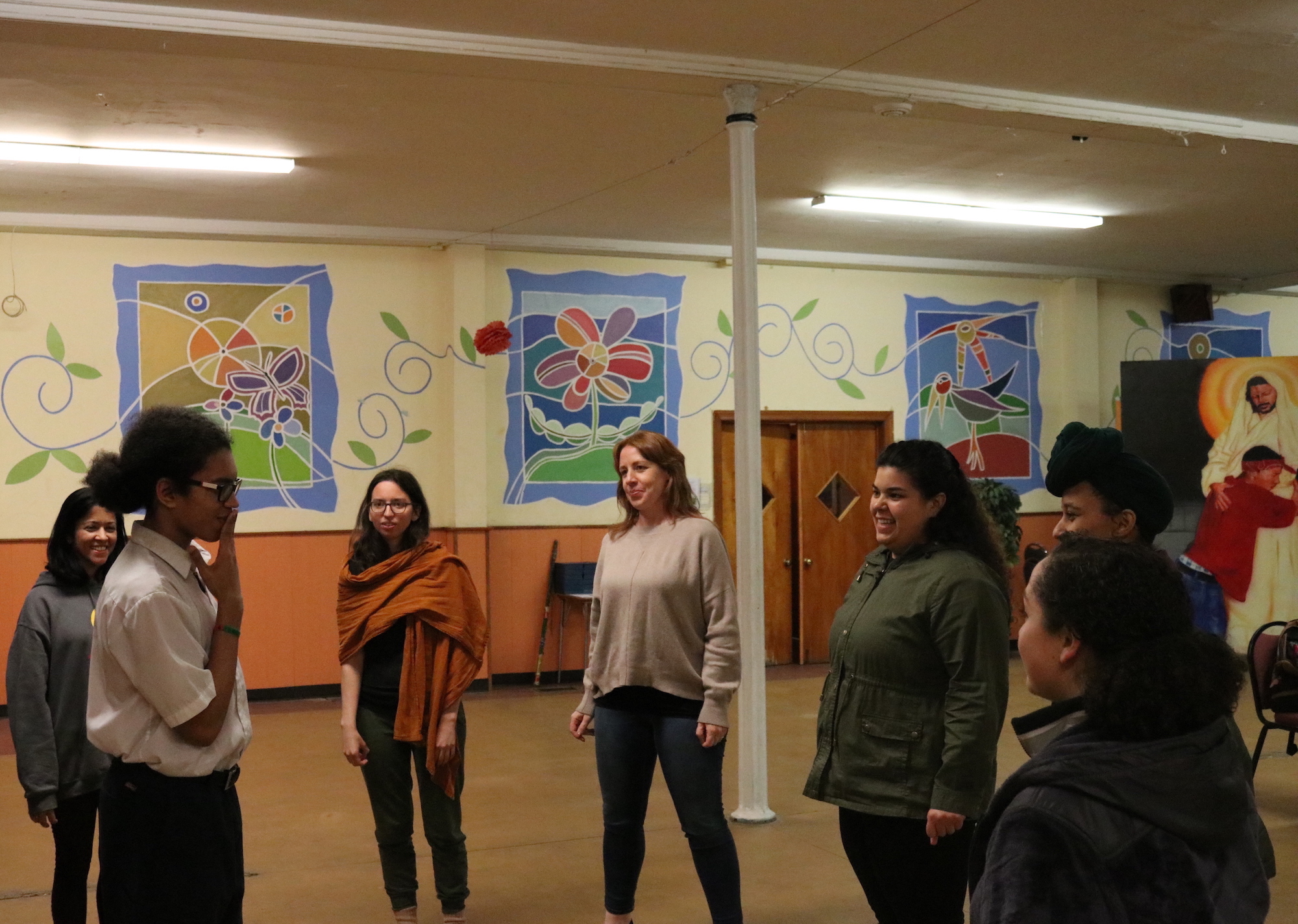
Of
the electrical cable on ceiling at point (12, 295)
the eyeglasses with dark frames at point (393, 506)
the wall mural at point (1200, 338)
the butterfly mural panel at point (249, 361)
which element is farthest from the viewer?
the wall mural at point (1200, 338)

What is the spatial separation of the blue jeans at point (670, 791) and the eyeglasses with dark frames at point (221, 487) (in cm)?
144

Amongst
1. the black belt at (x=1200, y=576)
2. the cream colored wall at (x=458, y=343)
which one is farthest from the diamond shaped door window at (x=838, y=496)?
the black belt at (x=1200, y=576)

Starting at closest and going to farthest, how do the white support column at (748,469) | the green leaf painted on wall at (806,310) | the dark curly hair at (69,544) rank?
the dark curly hair at (69,544) → the white support column at (748,469) → the green leaf painted on wall at (806,310)

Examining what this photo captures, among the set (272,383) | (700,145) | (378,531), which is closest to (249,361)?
(272,383)

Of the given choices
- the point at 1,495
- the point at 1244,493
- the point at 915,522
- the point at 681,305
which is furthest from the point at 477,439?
the point at 915,522

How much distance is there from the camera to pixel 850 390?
30.9 feet

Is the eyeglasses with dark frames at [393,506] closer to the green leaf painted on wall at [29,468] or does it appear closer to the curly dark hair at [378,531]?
the curly dark hair at [378,531]

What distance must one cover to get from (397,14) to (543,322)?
13.8ft

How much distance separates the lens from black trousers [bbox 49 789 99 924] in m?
→ 3.05

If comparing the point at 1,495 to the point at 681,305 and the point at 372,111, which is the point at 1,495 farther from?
the point at 681,305

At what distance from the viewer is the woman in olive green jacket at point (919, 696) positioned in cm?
242

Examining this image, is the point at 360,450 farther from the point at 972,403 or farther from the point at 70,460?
the point at 972,403

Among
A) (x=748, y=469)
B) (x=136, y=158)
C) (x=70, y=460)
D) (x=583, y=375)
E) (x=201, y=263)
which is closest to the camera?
(x=748, y=469)

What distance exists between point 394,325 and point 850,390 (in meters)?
3.49
